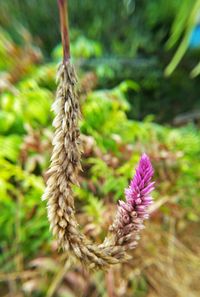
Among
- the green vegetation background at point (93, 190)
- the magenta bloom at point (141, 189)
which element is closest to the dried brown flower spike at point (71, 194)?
the magenta bloom at point (141, 189)

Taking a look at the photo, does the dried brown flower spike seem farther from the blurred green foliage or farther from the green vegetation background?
the blurred green foliage

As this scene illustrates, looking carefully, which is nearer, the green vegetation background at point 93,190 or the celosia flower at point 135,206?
the celosia flower at point 135,206

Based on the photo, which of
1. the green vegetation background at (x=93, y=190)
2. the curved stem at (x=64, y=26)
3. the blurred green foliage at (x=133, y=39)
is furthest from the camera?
the blurred green foliage at (x=133, y=39)

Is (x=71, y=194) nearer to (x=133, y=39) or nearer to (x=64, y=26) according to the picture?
(x=64, y=26)

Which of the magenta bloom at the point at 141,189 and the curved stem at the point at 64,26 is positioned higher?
the curved stem at the point at 64,26

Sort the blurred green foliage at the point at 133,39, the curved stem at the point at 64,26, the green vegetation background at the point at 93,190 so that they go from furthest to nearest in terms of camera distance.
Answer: the blurred green foliage at the point at 133,39
the green vegetation background at the point at 93,190
the curved stem at the point at 64,26

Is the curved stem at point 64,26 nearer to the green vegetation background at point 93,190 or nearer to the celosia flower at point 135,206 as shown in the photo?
the celosia flower at point 135,206

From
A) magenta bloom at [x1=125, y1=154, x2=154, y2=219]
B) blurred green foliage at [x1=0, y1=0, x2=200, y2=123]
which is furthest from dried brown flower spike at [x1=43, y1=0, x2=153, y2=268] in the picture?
blurred green foliage at [x1=0, y1=0, x2=200, y2=123]

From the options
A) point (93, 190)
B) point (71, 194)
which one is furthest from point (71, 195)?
point (93, 190)

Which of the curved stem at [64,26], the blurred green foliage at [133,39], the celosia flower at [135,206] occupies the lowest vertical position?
the celosia flower at [135,206]
